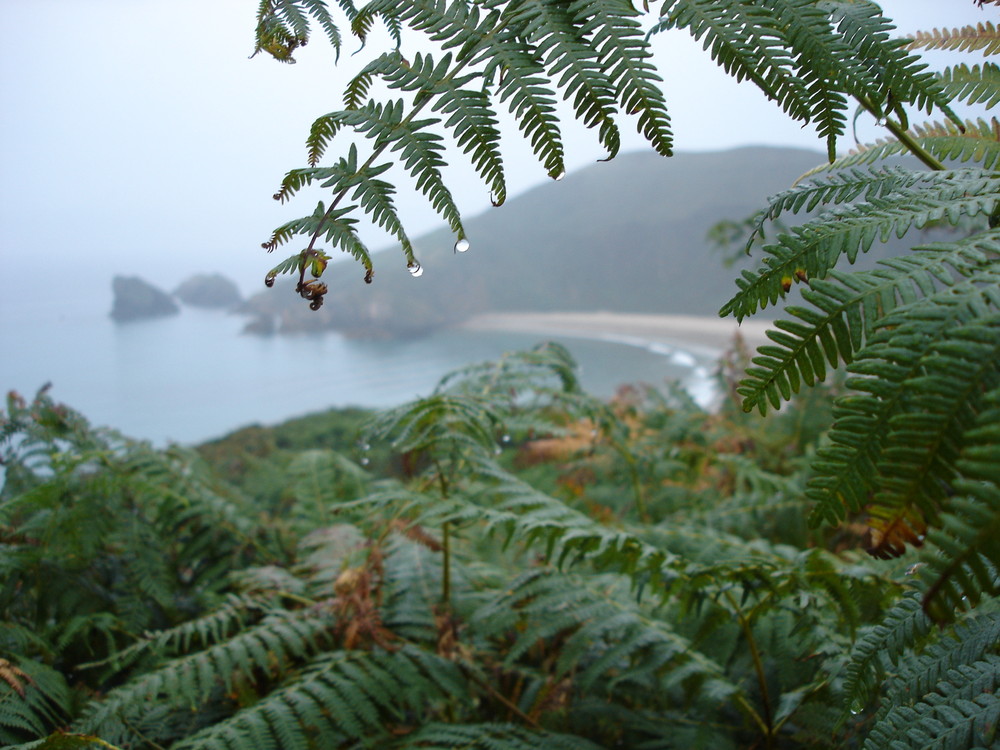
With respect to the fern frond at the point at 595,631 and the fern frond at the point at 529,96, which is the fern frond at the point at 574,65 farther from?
the fern frond at the point at 595,631

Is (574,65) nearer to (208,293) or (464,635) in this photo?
(464,635)

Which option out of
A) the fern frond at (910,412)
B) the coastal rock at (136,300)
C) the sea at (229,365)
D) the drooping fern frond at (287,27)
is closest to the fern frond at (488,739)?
the fern frond at (910,412)

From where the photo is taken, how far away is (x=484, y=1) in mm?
536

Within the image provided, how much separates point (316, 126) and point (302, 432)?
2.40 meters

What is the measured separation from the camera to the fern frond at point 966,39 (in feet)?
2.18

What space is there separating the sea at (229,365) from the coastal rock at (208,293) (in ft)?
0.32

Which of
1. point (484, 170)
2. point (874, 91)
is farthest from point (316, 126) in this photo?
point (874, 91)

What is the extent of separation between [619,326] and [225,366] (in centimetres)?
221

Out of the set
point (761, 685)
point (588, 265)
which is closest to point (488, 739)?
point (761, 685)

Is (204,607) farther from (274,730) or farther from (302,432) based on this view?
(302,432)

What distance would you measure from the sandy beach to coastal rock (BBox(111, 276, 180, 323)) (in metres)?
1.73

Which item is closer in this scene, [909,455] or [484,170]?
[909,455]

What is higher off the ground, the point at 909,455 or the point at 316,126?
the point at 316,126

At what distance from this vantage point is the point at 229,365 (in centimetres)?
333
